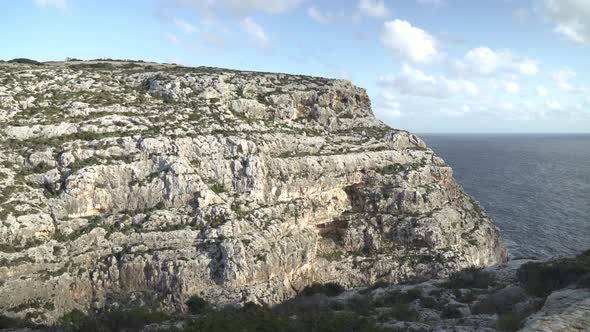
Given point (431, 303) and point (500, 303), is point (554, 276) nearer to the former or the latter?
point (500, 303)

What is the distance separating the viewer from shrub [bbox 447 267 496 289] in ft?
98.7

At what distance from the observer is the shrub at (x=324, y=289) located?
4516 cm

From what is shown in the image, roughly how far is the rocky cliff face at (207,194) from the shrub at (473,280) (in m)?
15.7

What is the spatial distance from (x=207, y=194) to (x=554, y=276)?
30.6 meters

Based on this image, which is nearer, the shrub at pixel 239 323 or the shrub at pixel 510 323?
the shrub at pixel 510 323

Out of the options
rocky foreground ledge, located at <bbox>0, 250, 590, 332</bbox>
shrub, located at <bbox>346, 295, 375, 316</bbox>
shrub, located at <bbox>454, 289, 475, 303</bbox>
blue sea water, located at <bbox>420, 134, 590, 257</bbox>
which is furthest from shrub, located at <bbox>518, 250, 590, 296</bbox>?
blue sea water, located at <bbox>420, 134, 590, 257</bbox>

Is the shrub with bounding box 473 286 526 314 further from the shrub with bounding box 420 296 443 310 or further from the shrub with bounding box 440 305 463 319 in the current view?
the shrub with bounding box 420 296 443 310

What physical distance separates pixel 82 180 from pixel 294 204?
22042 mm

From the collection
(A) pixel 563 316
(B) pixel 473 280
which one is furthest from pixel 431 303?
(A) pixel 563 316

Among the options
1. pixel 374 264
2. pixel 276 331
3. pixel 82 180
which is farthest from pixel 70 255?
pixel 374 264

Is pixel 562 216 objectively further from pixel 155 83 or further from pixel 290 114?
pixel 155 83

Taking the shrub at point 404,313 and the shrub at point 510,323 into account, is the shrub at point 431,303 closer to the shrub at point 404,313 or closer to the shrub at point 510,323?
the shrub at point 404,313

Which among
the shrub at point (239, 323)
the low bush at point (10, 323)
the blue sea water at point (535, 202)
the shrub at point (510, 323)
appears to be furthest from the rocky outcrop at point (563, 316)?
the blue sea water at point (535, 202)

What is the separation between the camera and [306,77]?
68250 millimetres
